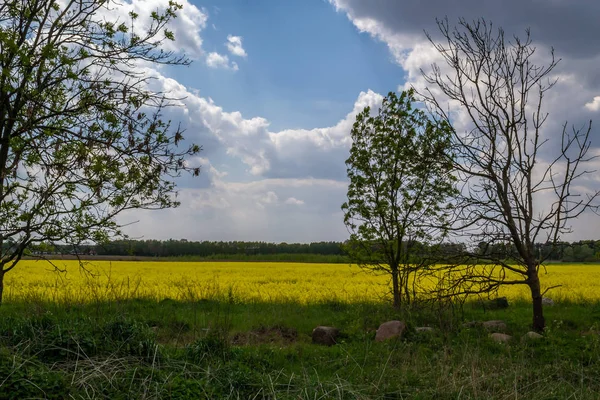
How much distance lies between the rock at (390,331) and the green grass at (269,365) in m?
0.18

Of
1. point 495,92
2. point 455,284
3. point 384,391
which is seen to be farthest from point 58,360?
point 495,92

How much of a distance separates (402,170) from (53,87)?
9.01 m

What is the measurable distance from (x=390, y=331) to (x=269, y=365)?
342 centimetres

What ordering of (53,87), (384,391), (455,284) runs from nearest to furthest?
(384,391) < (53,87) < (455,284)

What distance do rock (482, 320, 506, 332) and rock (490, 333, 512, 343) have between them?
2.31 ft

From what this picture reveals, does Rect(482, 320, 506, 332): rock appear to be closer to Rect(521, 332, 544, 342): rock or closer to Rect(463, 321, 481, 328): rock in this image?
Rect(463, 321, 481, 328): rock

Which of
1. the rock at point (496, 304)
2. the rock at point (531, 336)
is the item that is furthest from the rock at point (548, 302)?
the rock at point (531, 336)

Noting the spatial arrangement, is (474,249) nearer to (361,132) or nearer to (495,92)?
(495,92)

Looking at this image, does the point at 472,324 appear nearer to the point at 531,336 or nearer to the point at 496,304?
the point at 531,336

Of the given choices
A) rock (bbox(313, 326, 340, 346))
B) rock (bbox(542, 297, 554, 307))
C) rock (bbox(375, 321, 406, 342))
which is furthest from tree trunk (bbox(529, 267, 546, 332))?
rock (bbox(542, 297, 554, 307))

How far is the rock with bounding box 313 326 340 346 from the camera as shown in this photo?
11.2 metres

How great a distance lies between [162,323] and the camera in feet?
40.3

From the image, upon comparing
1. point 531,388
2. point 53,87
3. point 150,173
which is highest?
point 53,87

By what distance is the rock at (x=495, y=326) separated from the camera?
11.9 metres
